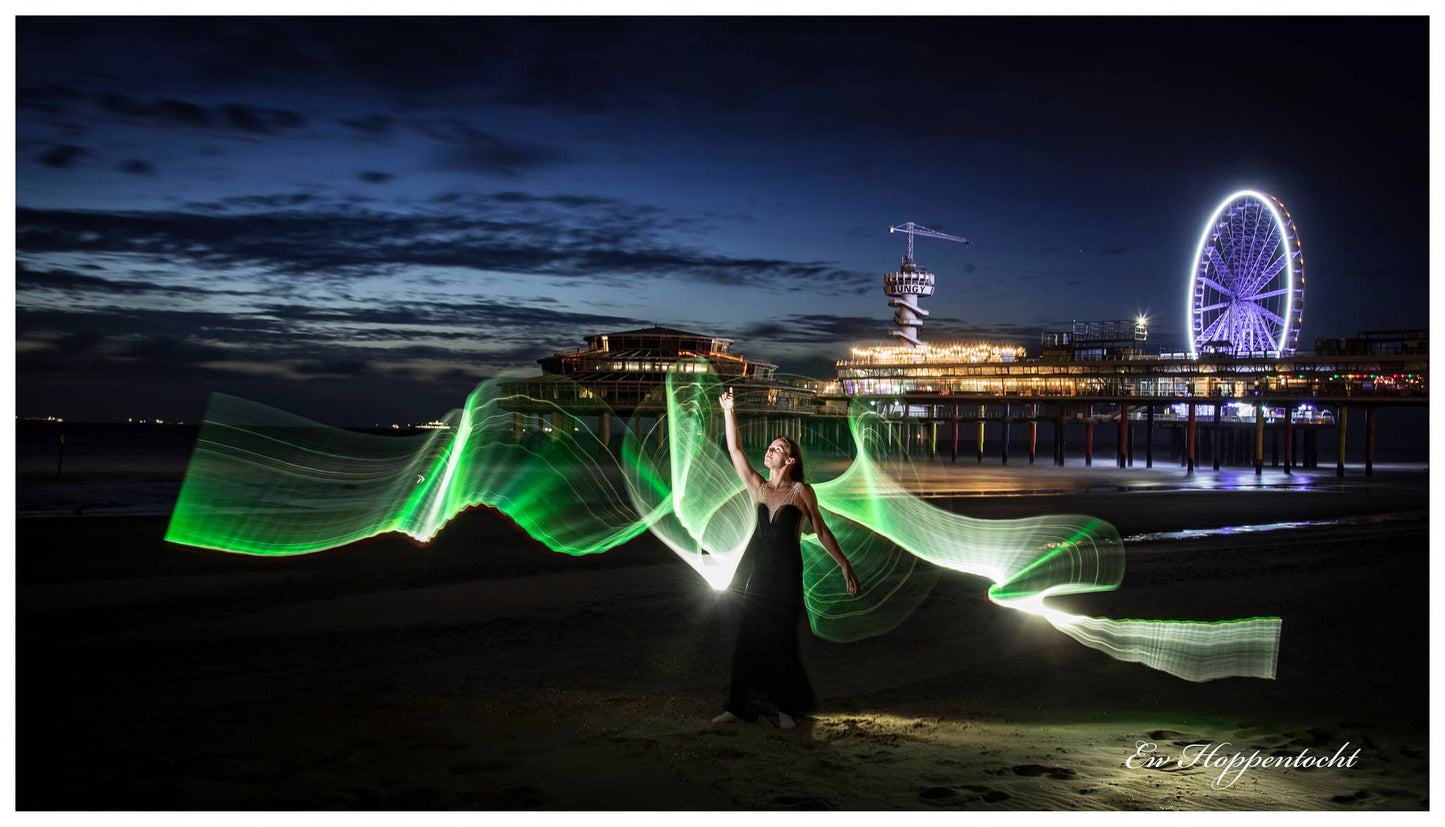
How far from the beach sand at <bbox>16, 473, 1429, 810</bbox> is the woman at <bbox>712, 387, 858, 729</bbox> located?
22 cm

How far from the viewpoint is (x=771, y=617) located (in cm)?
647

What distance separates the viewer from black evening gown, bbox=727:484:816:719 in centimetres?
646

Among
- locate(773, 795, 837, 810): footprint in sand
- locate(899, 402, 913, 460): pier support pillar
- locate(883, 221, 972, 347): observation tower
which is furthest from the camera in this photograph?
locate(883, 221, 972, 347): observation tower

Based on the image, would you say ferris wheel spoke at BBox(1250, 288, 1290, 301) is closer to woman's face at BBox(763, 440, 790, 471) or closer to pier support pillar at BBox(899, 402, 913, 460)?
pier support pillar at BBox(899, 402, 913, 460)

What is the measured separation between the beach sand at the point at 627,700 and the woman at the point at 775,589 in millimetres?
223

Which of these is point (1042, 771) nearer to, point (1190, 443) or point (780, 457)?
point (780, 457)

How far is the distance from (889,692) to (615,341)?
81.8m

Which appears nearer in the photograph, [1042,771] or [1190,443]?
[1042,771]

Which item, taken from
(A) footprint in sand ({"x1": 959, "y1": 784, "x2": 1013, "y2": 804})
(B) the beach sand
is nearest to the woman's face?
(B) the beach sand

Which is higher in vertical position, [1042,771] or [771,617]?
[771,617]

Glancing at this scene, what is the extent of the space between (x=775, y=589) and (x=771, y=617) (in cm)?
18

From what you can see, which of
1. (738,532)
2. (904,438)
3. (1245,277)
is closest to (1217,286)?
(1245,277)

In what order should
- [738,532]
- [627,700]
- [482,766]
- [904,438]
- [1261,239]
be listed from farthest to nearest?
[904,438], [1261,239], [738,532], [627,700], [482,766]

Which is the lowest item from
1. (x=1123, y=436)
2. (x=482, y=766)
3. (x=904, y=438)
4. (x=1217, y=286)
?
(x=904, y=438)
